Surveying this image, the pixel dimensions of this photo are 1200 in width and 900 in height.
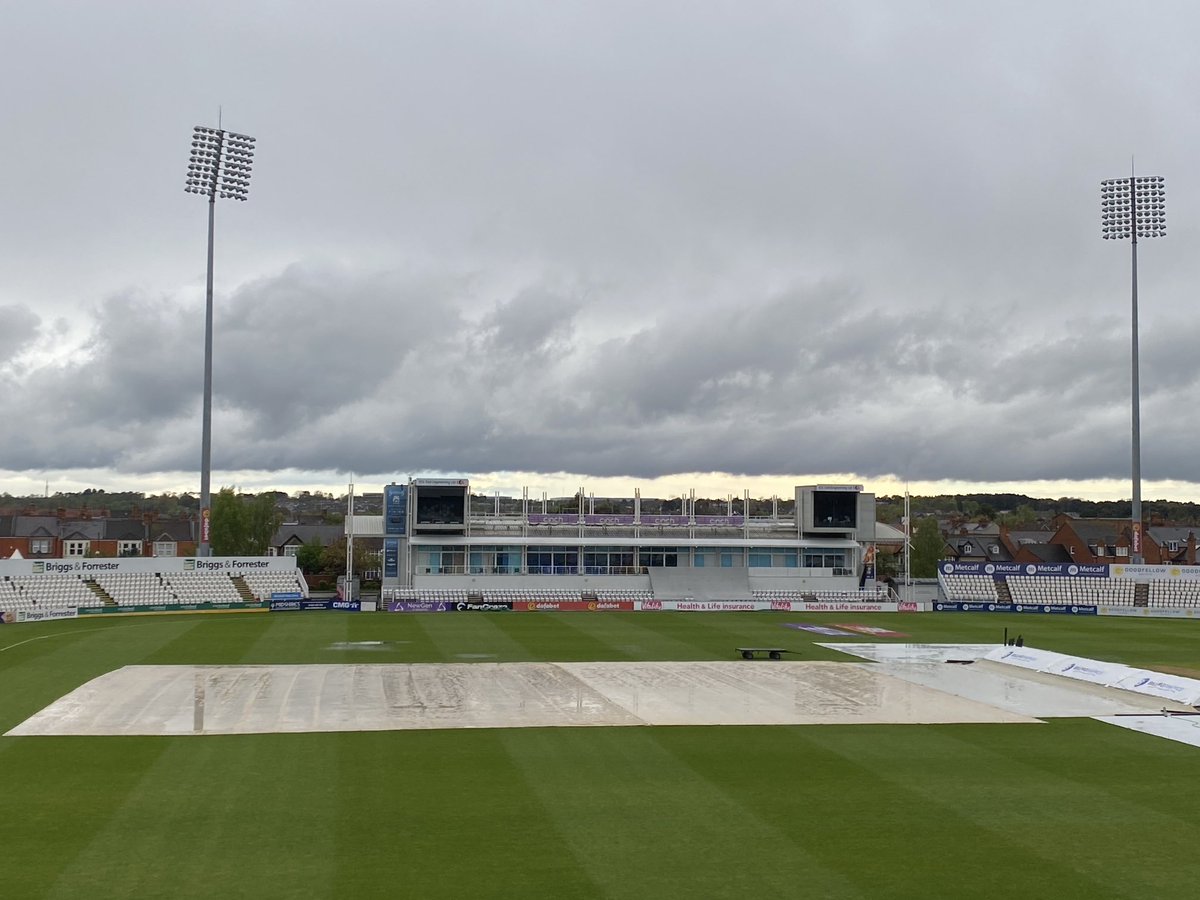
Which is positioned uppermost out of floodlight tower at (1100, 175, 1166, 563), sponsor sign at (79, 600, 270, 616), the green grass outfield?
floodlight tower at (1100, 175, 1166, 563)

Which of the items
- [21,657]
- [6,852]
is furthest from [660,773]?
[21,657]

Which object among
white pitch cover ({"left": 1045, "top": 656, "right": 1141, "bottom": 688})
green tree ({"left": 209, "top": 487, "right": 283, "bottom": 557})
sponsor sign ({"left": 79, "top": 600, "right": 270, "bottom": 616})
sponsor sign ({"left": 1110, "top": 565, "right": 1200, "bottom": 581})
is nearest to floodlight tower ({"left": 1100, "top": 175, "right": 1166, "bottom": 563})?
sponsor sign ({"left": 1110, "top": 565, "right": 1200, "bottom": 581})

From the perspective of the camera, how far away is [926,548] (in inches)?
4119

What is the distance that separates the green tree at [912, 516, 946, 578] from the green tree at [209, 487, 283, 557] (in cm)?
6480

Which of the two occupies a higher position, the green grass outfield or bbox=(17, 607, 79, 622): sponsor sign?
the green grass outfield

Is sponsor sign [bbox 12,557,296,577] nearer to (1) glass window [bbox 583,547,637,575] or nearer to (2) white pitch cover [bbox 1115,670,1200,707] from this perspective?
(1) glass window [bbox 583,547,637,575]

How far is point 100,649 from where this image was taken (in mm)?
40062

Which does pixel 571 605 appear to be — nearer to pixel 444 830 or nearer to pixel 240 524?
pixel 240 524

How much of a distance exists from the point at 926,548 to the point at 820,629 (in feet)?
184

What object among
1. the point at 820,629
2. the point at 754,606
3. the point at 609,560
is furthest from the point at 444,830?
the point at 609,560

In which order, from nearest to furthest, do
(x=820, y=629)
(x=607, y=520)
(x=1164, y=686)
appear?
1. (x=1164, y=686)
2. (x=820, y=629)
3. (x=607, y=520)

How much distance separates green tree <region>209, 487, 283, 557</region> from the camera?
3878 inches

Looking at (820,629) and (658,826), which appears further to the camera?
(820,629)

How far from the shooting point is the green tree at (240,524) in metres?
98.5
